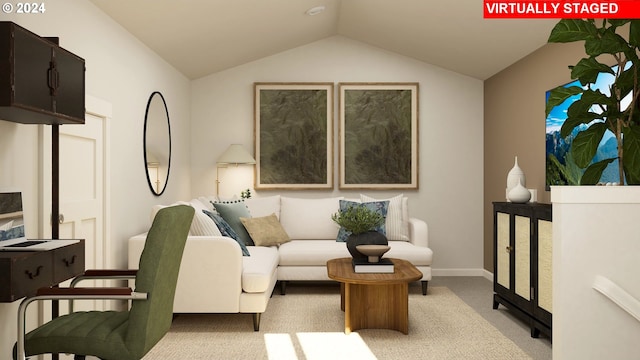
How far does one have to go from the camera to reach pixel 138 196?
454 centimetres

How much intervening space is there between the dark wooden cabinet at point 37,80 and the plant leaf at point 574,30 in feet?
7.89

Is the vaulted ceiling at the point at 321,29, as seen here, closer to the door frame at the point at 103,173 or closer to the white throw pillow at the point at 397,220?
the door frame at the point at 103,173

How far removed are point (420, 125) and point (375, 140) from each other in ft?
1.89

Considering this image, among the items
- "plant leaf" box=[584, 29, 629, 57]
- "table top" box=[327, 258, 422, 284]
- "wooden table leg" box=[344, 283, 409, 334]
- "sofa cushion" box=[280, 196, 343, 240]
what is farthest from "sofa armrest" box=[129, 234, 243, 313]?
"plant leaf" box=[584, 29, 629, 57]

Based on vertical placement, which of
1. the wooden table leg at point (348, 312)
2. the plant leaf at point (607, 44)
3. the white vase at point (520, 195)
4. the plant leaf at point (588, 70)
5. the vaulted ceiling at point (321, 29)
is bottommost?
the wooden table leg at point (348, 312)

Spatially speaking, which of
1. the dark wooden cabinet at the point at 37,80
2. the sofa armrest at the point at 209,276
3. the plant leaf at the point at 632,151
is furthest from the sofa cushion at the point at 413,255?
the dark wooden cabinet at the point at 37,80

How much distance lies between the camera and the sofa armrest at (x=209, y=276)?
3904mm

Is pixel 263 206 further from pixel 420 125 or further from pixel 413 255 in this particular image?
pixel 420 125

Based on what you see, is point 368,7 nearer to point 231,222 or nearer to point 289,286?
point 231,222

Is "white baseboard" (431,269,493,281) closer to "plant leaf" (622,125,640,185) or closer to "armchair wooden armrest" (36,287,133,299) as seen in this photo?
"plant leaf" (622,125,640,185)

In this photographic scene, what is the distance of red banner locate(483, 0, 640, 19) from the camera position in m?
2.80

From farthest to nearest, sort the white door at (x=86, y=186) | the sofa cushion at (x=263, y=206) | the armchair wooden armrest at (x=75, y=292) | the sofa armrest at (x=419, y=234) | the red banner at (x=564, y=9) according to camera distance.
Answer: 1. the sofa cushion at (x=263, y=206)
2. the sofa armrest at (x=419, y=234)
3. the white door at (x=86, y=186)
4. the red banner at (x=564, y=9)
5. the armchair wooden armrest at (x=75, y=292)

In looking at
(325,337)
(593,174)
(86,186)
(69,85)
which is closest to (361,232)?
(325,337)

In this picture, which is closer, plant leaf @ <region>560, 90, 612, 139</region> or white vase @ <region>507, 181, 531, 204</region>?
plant leaf @ <region>560, 90, 612, 139</region>
